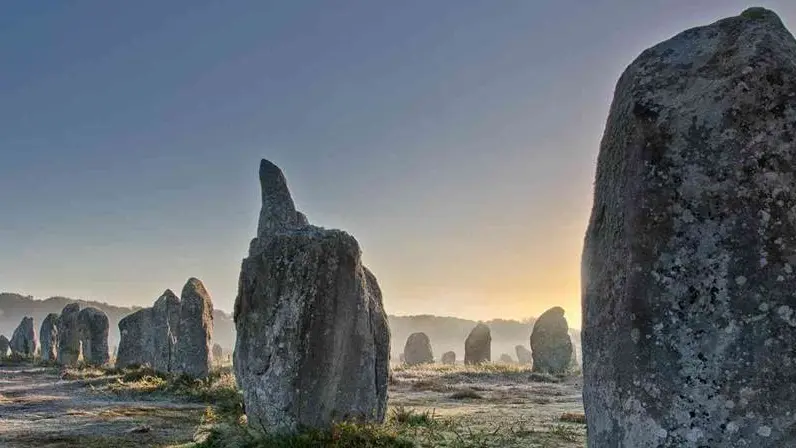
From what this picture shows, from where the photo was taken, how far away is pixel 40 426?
43.2 ft

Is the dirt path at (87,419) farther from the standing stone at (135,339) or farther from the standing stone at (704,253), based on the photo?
the standing stone at (704,253)

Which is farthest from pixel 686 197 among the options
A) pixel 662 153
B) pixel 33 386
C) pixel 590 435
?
pixel 33 386

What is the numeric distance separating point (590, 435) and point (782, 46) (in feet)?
9.21

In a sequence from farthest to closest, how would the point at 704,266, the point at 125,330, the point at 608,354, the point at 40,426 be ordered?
1. the point at 125,330
2. the point at 40,426
3. the point at 608,354
4. the point at 704,266

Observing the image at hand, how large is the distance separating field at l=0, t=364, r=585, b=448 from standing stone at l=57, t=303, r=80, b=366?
8643 millimetres

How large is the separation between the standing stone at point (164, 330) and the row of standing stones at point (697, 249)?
23093mm

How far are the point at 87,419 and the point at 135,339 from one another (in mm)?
18285

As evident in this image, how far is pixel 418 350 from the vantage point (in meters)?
51.0

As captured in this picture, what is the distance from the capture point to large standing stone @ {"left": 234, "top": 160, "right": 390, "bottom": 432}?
986 centimetres

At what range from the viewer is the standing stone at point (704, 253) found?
155 inches

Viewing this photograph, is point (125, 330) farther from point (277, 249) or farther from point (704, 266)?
point (704, 266)

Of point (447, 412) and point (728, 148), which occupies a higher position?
point (728, 148)

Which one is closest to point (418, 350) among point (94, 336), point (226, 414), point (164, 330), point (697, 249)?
point (94, 336)

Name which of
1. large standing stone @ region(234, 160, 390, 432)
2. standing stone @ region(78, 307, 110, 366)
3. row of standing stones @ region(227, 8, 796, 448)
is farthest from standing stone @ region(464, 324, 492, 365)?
row of standing stones @ region(227, 8, 796, 448)
